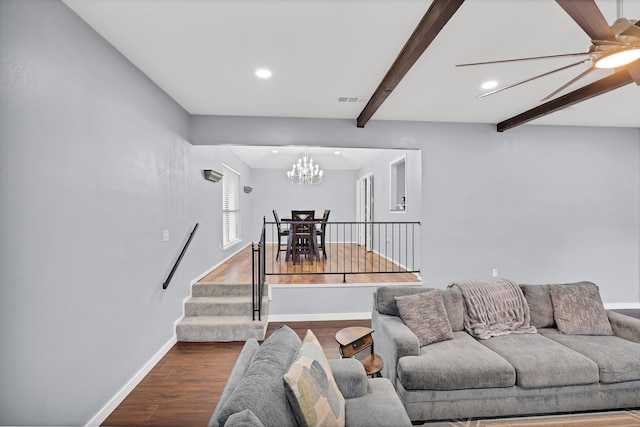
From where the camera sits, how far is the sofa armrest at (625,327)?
8.07 ft

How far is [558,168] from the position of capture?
447 centimetres

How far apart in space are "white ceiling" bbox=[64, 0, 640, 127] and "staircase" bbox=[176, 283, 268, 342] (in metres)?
2.43

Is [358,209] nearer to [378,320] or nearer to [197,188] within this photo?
[197,188]

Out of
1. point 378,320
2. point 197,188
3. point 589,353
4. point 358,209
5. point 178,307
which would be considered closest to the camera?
point 589,353

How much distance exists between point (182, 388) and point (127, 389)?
16.9 inches

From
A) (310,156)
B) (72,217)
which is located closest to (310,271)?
(72,217)

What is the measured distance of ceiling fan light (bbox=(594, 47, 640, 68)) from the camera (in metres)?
1.52

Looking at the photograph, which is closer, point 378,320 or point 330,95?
point 378,320

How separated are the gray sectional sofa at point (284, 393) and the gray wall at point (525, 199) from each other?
2.85 meters

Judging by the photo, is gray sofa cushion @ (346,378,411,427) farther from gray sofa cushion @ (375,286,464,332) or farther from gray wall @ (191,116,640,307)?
gray wall @ (191,116,640,307)

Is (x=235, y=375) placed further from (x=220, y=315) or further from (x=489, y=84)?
(x=489, y=84)

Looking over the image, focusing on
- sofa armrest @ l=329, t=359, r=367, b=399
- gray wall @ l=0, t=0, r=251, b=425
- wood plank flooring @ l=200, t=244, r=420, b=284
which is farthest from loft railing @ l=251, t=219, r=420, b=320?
sofa armrest @ l=329, t=359, r=367, b=399

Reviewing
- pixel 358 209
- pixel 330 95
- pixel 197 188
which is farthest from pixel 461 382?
pixel 358 209

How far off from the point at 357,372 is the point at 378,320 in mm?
943
